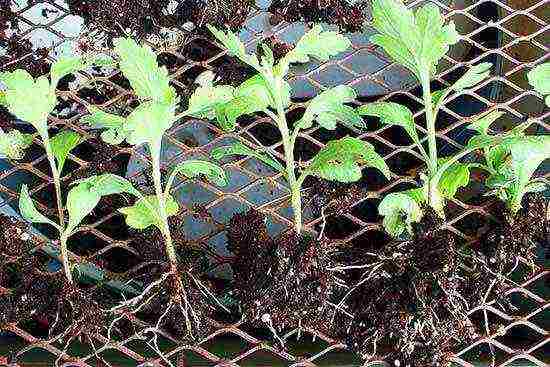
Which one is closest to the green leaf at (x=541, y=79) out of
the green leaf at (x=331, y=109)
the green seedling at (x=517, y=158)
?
the green seedling at (x=517, y=158)

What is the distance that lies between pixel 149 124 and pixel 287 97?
0.65 ft

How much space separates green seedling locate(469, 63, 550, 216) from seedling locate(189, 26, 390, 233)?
15 cm

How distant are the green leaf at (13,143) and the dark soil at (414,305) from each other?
1.54 ft

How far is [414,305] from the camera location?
1.01 m

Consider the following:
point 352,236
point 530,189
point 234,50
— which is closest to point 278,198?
point 352,236

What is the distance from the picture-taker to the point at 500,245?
105 centimetres

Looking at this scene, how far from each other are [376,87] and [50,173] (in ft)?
1.63

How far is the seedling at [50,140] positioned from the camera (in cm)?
99

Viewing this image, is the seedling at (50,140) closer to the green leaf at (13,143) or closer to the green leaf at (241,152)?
the green leaf at (13,143)

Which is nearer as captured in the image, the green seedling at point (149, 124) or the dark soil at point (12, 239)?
the green seedling at point (149, 124)

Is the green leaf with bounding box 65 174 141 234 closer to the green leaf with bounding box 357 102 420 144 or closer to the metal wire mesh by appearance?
the metal wire mesh

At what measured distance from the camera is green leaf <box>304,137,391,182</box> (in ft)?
3.30

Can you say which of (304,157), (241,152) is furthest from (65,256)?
(304,157)

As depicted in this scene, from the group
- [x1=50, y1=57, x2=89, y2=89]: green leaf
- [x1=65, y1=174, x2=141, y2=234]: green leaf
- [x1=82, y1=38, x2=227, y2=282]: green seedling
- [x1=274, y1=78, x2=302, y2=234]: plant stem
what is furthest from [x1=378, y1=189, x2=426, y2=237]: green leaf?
[x1=50, y1=57, x2=89, y2=89]: green leaf
